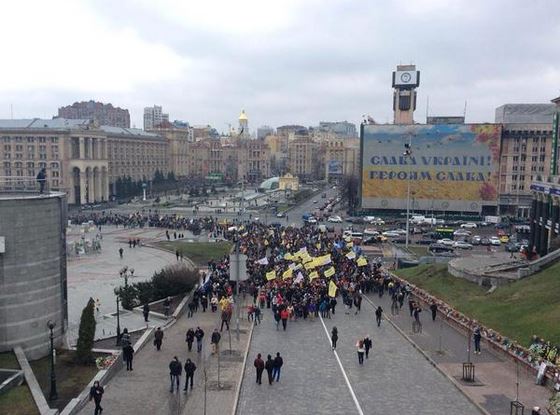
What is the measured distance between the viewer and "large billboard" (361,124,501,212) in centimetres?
8325

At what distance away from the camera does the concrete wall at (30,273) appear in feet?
66.5

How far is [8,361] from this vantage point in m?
19.5

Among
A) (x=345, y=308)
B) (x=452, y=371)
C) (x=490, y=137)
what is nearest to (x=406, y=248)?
(x=345, y=308)

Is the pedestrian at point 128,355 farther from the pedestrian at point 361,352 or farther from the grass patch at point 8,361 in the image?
the pedestrian at point 361,352

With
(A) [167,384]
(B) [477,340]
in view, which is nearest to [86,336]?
(A) [167,384]

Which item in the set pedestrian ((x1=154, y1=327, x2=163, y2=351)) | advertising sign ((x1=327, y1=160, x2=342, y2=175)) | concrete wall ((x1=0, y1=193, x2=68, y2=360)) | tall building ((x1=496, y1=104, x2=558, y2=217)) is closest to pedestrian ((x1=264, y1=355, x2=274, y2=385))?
pedestrian ((x1=154, y1=327, x2=163, y2=351))

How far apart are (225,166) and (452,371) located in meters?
181

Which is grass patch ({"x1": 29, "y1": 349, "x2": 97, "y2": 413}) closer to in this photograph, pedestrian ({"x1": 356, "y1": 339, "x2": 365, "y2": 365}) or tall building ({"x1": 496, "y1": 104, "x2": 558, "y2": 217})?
pedestrian ({"x1": 356, "y1": 339, "x2": 365, "y2": 365})

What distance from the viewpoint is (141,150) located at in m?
138

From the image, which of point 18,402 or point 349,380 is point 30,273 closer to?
point 18,402

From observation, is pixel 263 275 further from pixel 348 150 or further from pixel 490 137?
pixel 348 150

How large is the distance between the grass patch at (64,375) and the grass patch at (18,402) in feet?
1.97

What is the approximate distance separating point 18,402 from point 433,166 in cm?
7502

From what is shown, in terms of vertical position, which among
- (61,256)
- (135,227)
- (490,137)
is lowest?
(135,227)
